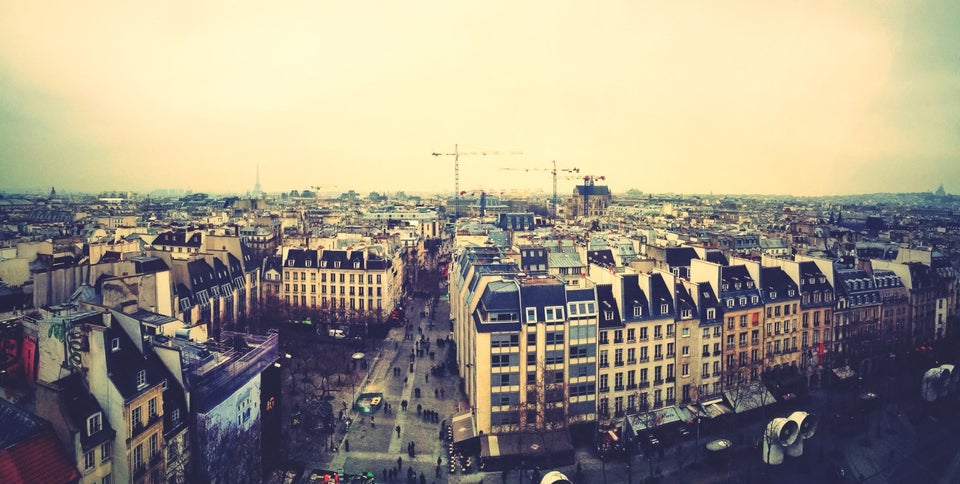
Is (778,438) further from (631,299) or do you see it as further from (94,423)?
(94,423)

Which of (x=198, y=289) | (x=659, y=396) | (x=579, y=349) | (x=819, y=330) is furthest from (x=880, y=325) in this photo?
(x=198, y=289)

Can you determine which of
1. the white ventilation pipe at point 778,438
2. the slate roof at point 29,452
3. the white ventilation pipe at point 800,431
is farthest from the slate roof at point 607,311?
the slate roof at point 29,452

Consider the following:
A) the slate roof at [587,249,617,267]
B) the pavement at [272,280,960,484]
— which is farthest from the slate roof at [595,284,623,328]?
the slate roof at [587,249,617,267]

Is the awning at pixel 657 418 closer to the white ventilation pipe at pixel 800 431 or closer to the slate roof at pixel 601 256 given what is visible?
the white ventilation pipe at pixel 800 431

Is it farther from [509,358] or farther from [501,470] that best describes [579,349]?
[501,470]

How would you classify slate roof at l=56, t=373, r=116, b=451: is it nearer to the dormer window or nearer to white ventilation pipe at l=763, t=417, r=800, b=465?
the dormer window

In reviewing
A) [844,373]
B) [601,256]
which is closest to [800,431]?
[844,373]
